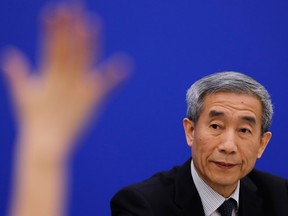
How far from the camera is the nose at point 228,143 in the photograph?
155 centimetres

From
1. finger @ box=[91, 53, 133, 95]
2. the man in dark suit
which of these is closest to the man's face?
the man in dark suit

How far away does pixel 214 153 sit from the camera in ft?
5.15

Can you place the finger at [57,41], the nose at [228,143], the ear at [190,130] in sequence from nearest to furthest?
the finger at [57,41], the nose at [228,143], the ear at [190,130]

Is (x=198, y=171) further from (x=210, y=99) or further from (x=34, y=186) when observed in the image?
(x=34, y=186)

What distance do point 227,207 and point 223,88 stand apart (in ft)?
1.28

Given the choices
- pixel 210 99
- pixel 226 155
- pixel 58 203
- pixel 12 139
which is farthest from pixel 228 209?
pixel 58 203

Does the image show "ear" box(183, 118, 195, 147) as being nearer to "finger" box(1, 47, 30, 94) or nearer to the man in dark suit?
the man in dark suit

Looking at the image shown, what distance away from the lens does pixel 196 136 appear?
1.62 metres

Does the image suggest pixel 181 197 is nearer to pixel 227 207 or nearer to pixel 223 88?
pixel 227 207

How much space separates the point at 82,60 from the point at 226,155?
1.18 metres

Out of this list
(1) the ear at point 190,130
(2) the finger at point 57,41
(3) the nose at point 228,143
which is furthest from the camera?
(1) the ear at point 190,130

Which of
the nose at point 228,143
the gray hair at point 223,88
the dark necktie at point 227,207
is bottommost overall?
the dark necktie at point 227,207

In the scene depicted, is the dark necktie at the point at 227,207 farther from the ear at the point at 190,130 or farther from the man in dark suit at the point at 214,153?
the ear at the point at 190,130

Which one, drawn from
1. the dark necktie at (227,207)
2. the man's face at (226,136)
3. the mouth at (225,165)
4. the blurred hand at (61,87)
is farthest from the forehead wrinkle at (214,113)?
the blurred hand at (61,87)
